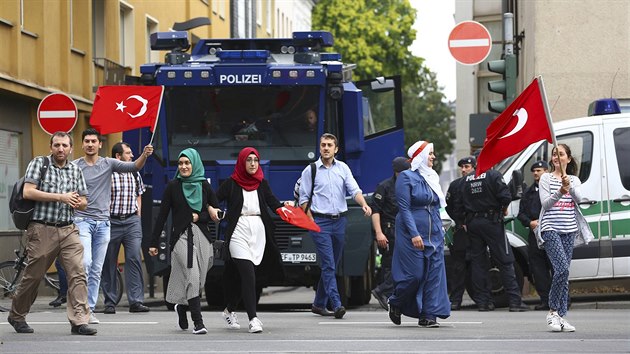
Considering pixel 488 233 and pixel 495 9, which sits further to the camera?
pixel 495 9

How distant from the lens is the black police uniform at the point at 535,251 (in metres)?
17.7

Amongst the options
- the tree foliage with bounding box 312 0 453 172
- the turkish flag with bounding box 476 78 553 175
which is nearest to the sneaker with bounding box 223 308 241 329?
the turkish flag with bounding box 476 78 553 175

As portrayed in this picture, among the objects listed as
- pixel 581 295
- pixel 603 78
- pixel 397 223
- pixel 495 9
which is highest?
pixel 495 9

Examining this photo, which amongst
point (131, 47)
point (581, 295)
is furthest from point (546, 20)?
point (131, 47)

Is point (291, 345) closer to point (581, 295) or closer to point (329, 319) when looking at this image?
point (329, 319)

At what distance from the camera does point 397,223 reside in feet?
47.8

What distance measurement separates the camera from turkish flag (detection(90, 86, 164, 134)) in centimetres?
1595

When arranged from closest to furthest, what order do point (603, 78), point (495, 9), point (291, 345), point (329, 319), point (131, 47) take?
point (291, 345), point (329, 319), point (603, 78), point (131, 47), point (495, 9)

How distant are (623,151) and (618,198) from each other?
59cm

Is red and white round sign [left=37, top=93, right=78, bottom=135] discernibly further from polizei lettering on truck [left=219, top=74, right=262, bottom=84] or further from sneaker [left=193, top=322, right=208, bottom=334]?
sneaker [left=193, top=322, right=208, bottom=334]

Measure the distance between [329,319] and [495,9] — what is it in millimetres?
25795

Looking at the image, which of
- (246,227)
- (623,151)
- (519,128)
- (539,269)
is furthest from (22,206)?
(623,151)

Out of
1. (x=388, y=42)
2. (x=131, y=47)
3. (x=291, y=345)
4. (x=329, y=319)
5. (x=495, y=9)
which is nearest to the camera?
(x=291, y=345)

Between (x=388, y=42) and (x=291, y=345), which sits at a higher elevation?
(x=388, y=42)
